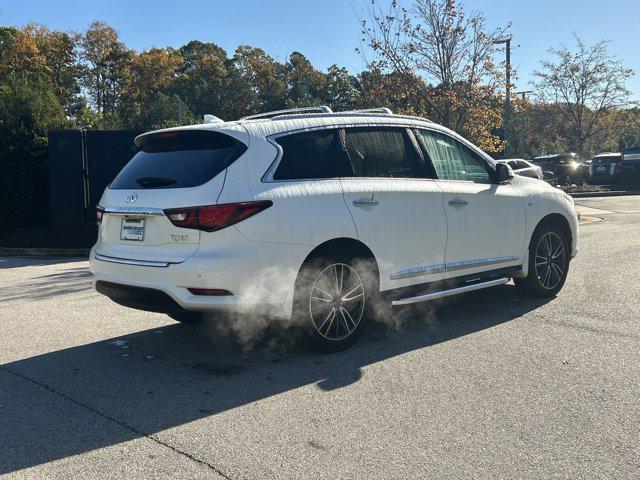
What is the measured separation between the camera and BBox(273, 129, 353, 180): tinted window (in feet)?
15.6

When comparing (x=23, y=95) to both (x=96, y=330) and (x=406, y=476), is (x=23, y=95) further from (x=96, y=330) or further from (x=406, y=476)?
(x=406, y=476)

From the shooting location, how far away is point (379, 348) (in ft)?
16.6

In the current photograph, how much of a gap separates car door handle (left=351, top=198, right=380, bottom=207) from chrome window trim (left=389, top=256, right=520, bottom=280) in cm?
62

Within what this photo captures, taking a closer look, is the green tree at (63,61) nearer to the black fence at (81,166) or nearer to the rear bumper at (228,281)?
the black fence at (81,166)

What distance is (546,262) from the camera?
6648 millimetres

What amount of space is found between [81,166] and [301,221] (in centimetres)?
1153

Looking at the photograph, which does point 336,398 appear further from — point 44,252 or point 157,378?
point 44,252

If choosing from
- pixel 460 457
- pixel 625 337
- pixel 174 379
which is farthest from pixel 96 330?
pixel 625 337

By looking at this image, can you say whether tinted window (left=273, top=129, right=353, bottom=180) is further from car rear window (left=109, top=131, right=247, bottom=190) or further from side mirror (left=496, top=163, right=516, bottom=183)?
side mirror (left=496, top=163, right=516, bottom=183)

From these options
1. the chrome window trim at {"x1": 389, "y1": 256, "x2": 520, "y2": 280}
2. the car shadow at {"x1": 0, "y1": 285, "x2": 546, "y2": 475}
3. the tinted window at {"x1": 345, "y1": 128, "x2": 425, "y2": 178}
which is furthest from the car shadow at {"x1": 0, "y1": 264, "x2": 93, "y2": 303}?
the chrome window trim at {"x1": 389, "y1": 256, "x2": 520, "y2": 280}

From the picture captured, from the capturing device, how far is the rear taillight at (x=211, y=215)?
4301 mm

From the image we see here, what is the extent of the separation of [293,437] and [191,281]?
4.59 feet

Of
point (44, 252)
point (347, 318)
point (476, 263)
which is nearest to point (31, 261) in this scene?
point (44, 252)

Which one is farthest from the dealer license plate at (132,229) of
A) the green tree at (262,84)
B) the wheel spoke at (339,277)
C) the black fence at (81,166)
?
the green tree at (262,84)
